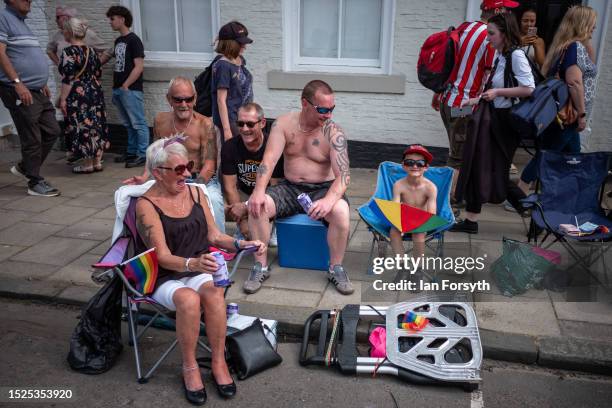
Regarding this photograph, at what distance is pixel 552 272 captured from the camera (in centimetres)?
408

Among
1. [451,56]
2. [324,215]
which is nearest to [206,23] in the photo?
[451,56]

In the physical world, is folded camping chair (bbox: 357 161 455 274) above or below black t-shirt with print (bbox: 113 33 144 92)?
below

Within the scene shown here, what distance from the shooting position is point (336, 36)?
7.08 m

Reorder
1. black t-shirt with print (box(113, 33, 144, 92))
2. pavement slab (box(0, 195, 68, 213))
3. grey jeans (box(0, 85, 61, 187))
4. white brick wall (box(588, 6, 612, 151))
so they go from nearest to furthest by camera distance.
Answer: pavement slab (box(0, 195, 68, 213)) < grey jeans (box(0, 85, 61, 187)) < white brick wall (box(588, 6, 612, 151)) < black t-shirt with print (box(113, 33, 144, 92))

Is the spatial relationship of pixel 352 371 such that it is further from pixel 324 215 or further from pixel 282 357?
pixel 324 215

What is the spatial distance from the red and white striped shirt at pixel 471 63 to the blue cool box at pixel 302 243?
2050 mm

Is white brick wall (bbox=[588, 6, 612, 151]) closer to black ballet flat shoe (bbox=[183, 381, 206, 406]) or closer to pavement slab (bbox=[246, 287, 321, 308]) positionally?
pavement slab (bbox=[246, 287, 321, 308])

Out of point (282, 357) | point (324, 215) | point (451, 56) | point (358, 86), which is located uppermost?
point (451, 56)

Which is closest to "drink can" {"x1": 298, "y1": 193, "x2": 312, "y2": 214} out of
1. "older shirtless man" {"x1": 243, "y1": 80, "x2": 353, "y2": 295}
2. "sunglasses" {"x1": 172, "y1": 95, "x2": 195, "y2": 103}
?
"older shirtless man" {"x1": 243, "y1": 80, "x2": 353, "y2": 295}

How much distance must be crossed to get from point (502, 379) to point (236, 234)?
2572mm

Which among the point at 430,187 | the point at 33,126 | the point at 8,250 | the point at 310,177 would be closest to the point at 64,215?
the point at 8,250

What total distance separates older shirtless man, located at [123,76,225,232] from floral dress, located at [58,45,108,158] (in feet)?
9.38

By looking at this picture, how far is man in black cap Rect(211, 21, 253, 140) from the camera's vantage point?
213 inches

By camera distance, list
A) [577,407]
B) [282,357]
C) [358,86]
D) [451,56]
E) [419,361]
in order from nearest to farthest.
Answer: [577,407] < [419,361] < [282,357] < [451,56] < [358,86]
